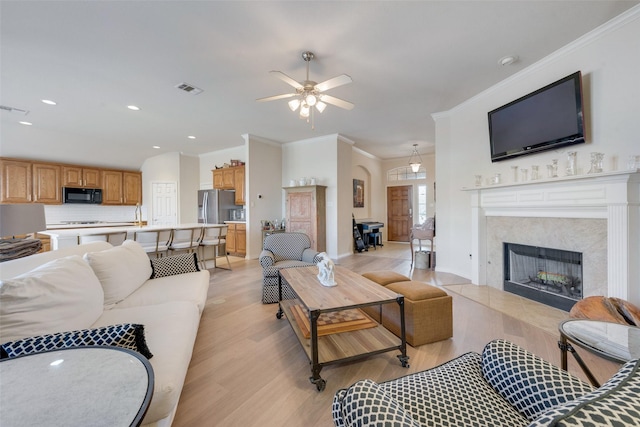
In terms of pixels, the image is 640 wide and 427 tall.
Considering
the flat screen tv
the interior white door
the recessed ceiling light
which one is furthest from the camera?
the interior white door

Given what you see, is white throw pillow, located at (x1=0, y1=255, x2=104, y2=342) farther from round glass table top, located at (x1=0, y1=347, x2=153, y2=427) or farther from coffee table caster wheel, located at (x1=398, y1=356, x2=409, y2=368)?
coffee table caster wheel, located at (x1=398, y1=356, x2=409, y2=368)

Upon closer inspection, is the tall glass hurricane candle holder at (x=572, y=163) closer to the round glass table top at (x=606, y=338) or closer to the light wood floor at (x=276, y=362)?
the light wood floor at (x=276, y=362)

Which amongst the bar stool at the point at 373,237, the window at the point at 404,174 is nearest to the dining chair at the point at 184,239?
the bar stool at the point at 373,237

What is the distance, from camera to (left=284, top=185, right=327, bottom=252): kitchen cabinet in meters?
5.74

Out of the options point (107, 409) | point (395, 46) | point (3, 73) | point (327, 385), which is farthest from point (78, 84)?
point (327, 385)

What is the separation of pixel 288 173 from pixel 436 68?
13.9 ft

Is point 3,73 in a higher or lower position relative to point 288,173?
higher

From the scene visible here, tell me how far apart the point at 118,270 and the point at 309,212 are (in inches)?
159

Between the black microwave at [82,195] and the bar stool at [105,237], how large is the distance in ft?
13.7

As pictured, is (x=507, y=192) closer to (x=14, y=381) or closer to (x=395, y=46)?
(x=395, y=46)

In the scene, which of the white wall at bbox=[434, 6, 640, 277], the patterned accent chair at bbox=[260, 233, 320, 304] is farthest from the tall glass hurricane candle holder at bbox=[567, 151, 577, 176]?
the patterned accent chair at bbox=[260, 233, 320, 304]

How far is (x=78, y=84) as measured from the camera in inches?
131

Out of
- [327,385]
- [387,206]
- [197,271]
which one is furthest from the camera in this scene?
[387,206]

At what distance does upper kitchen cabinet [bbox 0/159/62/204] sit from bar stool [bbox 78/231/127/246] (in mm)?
4225
